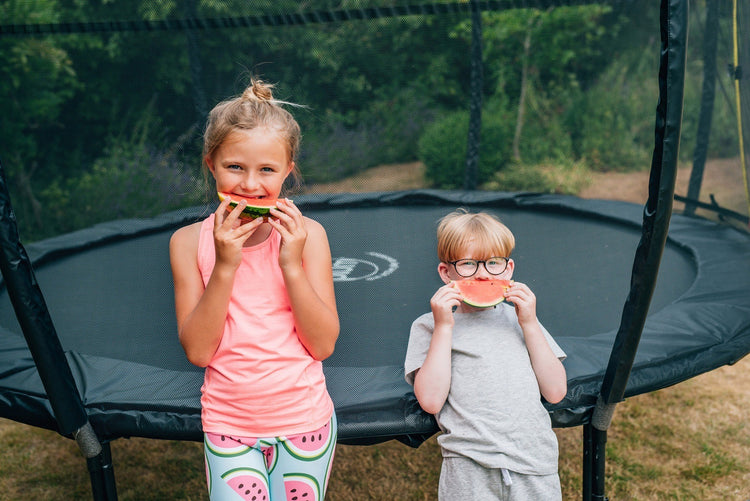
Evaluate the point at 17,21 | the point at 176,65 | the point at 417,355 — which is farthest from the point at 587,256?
the point at 17,21

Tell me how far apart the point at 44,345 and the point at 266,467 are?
42 centimetres

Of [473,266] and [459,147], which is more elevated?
[473,266]

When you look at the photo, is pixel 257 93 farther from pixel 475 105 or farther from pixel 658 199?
pixel 475 105

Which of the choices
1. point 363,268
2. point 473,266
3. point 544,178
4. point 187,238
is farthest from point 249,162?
point 544,178

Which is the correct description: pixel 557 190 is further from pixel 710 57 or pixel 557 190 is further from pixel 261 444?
pixel 261 444

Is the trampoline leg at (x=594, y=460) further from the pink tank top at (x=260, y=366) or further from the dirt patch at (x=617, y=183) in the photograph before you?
the dirt patch at (x=617, y=183)

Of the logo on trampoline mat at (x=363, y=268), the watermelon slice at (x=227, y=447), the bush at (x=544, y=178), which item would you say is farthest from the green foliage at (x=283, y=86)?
the watermelon slice at (x=227, y=447)

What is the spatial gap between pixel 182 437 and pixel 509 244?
74 centimetres

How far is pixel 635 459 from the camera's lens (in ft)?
6.12

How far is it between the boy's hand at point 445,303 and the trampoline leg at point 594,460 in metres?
0.42

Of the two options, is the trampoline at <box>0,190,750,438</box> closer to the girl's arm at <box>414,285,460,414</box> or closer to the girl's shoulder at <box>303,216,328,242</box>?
the girl's arm at <box>414,285,460,414</box>

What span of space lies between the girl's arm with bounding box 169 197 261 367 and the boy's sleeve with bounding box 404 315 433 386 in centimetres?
36

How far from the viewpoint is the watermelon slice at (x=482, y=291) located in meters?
1.16

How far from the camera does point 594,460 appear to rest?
132 cm
